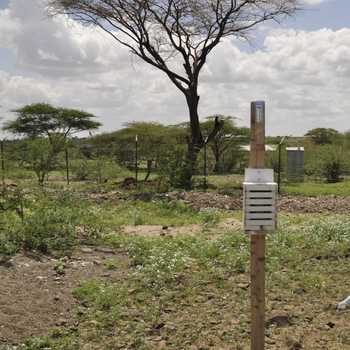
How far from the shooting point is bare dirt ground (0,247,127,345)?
4656 millimetres

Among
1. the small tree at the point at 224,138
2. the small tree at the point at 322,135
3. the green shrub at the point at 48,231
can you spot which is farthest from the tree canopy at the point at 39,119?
the green shrub at the point at 48,231

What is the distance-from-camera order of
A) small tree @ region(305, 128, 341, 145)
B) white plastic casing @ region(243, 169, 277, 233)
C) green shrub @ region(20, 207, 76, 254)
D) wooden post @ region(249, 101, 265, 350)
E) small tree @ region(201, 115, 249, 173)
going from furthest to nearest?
small tree @ region(305, 128, 341, 145) → small tree @ region(201, 115, 249, 173) → green shrub @ region(20, 207, 76, 254) → wooden post @ region(249, 101, 265, 350) → white plastic casing @ region(243, 169, 277, 233)

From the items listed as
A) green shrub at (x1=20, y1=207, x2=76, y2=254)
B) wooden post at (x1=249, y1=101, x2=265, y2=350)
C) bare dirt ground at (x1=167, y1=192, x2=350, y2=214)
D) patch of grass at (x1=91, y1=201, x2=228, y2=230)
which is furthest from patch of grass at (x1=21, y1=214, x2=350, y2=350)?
bare dirt ground at (x1=167, y1=192, x2=350, y2=214)

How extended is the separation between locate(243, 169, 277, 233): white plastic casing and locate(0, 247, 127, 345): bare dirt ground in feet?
7.05

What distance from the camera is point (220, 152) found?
2770 cm

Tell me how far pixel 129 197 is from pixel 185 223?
3785 mm

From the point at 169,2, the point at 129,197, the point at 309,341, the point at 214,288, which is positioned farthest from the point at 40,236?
the point at 169,2

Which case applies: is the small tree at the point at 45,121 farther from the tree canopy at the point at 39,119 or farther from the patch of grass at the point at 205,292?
the patch of grass at the point at 205,292

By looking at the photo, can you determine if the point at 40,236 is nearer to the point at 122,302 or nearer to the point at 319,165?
the point at 122,302

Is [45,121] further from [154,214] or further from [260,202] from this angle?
[260,202]

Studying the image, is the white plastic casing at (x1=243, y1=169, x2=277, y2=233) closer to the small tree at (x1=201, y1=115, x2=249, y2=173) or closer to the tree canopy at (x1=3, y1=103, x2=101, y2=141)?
the small tree at (x1=201, y1=115, x2=249, y2=173)

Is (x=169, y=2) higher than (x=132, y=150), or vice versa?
(x=169, y=2)

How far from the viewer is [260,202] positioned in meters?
3.22

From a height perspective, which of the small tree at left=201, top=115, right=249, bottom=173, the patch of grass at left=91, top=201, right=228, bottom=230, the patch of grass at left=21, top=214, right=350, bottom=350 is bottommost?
the patch of grass at left=21, top=214, right=350, bottom=350
